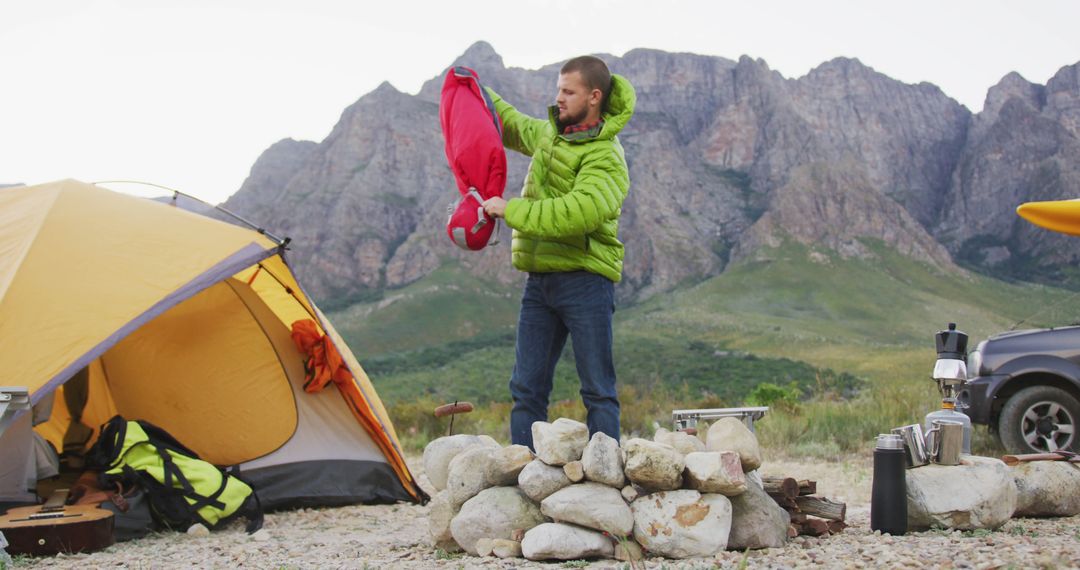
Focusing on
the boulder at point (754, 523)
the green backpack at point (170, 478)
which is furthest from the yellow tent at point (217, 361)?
the boulder at point (754, 523)

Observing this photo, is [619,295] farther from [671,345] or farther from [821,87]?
[821,87]

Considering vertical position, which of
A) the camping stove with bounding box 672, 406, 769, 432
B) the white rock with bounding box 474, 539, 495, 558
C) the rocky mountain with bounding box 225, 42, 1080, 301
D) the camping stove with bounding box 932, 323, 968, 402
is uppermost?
the rocky mountain with bounding box 225, 42, 1080, 301

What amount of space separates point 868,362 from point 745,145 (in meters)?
76.2

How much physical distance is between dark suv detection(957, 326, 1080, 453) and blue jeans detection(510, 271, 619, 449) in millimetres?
4028

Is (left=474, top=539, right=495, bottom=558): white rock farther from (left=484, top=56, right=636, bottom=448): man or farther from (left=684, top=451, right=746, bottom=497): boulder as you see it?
(left=684, top=451, right=746, bottom=497): boulder

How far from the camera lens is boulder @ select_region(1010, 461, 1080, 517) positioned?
4812 millimetres

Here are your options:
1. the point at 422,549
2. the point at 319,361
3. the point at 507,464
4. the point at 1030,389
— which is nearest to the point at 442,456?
the point at 422,549

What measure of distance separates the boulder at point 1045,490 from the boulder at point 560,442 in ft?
8.19

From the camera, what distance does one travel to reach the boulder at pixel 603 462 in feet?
12.5

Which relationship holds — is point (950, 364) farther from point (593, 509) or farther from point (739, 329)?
point (739, 329)

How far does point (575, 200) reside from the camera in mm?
4129

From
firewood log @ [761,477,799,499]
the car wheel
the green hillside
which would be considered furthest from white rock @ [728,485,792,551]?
the green hillside

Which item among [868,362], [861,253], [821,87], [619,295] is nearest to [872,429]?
[868,362]

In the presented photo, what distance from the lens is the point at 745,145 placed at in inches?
4437
